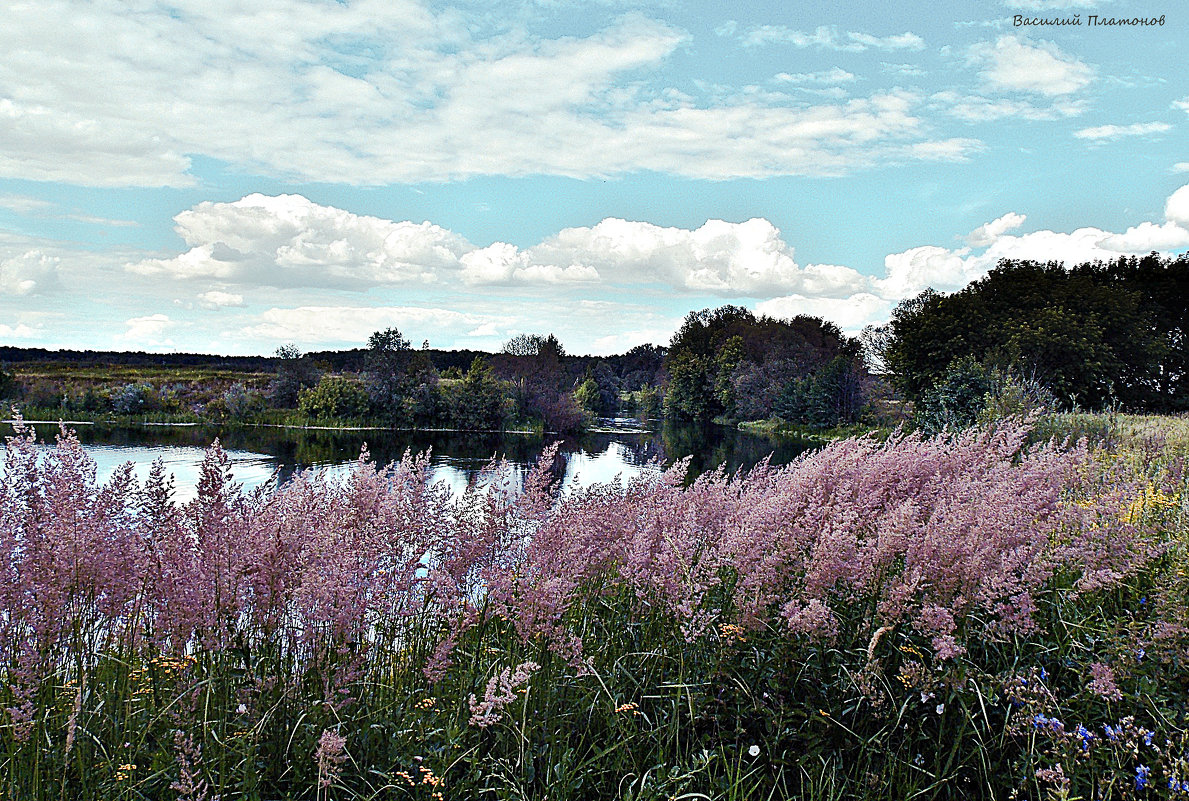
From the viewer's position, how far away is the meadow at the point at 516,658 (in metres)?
2.93

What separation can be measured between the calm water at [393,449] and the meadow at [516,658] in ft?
44.1

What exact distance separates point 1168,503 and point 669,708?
652 centimetres

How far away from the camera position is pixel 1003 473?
5305mm

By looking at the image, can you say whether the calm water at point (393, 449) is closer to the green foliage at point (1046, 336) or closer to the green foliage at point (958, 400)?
the green foliage at point (958, 400)

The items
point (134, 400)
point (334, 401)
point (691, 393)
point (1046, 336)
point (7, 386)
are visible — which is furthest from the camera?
point (691, 393)

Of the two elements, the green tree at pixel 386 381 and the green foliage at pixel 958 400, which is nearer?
the green foliage at pixel 958 400

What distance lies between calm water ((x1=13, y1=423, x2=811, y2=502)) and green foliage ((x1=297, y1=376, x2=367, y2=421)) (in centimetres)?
340

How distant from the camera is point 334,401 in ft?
145

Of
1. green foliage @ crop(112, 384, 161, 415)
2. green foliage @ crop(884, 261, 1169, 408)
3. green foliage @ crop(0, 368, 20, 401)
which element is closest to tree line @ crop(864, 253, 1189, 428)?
green foliage @ crop(884, 261, 1169, 408)

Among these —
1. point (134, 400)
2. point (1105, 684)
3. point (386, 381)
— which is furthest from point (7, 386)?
point (1105, 684)

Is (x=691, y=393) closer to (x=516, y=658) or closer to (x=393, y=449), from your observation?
(x=393, y=449)

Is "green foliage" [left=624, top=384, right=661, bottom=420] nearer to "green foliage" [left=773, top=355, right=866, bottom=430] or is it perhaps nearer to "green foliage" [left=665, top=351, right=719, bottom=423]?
"green foliage" [left=665, top=351, right=719, bottom=423]

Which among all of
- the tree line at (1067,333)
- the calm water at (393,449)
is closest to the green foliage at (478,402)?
the calm water at (393,449)

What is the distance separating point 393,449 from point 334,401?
1506 cm
